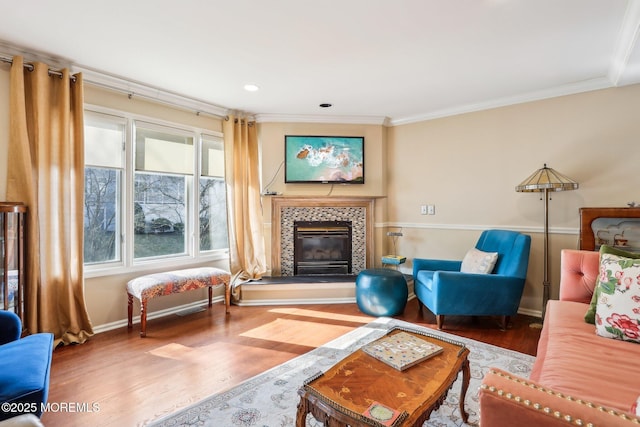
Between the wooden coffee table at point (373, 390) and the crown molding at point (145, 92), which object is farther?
the crown molding at point (145, 92)

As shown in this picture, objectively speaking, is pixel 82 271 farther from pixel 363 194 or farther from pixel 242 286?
pixel 363 194

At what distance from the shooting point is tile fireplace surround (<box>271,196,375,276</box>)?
4.48 m

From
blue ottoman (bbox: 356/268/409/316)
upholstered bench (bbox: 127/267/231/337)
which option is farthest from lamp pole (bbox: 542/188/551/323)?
upholstered bench (bbox: 127/267/231/337)

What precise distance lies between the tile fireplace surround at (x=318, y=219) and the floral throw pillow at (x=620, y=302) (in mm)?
2922

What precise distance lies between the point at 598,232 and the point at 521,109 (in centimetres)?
153

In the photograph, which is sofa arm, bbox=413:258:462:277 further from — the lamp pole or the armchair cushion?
the lamp pole

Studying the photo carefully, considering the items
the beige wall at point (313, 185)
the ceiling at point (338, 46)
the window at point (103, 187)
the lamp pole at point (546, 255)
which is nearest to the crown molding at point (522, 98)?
the ceiling at point (338, 46)

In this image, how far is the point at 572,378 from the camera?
1.36 meters

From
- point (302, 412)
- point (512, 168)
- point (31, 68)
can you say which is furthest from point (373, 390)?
point (31, 68)

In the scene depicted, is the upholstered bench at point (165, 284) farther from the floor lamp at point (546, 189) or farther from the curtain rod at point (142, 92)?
the floor lamp at point (546, 189)

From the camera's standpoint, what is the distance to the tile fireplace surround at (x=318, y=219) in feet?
14.7

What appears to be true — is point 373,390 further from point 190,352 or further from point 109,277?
point 109,277

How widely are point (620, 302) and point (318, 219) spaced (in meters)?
3.32

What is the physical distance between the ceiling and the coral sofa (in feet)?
5.49
